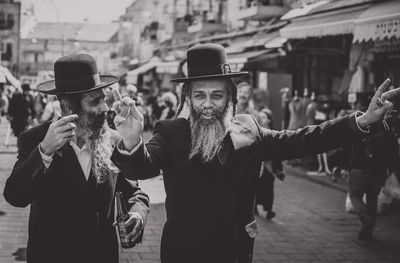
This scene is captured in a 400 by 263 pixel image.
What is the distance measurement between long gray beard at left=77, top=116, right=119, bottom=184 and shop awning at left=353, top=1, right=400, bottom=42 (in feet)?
23.6

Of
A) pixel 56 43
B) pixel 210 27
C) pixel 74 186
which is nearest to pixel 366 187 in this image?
pixel 74 186

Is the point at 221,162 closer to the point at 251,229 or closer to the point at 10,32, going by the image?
the point at 251,229

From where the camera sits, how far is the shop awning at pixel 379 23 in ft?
32.3

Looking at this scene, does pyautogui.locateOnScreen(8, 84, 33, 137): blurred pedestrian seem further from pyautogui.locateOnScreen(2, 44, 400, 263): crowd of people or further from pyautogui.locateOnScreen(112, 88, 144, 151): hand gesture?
pyautogui.locateOnScreen(112, 88, 144, 151): hand gesture

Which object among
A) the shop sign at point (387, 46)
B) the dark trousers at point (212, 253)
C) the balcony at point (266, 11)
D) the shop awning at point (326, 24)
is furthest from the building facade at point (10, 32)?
the dark trousers at point (212, 253)

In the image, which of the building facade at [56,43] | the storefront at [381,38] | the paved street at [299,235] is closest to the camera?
the paved street at [299,235]

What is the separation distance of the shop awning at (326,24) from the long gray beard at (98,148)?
872 cm

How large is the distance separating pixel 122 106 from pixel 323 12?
11277 mm

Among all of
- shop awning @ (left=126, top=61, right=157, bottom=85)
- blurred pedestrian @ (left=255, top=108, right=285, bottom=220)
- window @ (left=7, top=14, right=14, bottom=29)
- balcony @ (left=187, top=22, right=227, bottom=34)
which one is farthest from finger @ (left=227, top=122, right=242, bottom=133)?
window @ (left=7, top=14, right=14, bottom=29)

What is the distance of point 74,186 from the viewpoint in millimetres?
3365

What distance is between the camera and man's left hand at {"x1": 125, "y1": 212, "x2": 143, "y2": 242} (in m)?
3.33

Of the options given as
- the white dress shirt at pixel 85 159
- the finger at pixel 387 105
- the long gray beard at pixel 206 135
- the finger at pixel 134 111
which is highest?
the finger at pixel 387 105

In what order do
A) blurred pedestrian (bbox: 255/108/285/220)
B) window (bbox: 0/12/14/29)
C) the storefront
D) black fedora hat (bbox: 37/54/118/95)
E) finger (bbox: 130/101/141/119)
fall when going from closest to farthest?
finger (bbox: 130/101/141/119) → black fedora hat (bbox: 37/54/118/95) → blurred pedestrian (bbox: 255/108/285/220) → the storefront → window (bbox: 0/12/14/29)

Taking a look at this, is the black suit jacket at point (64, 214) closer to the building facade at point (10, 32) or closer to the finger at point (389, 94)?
the finger at point (389, 94)
